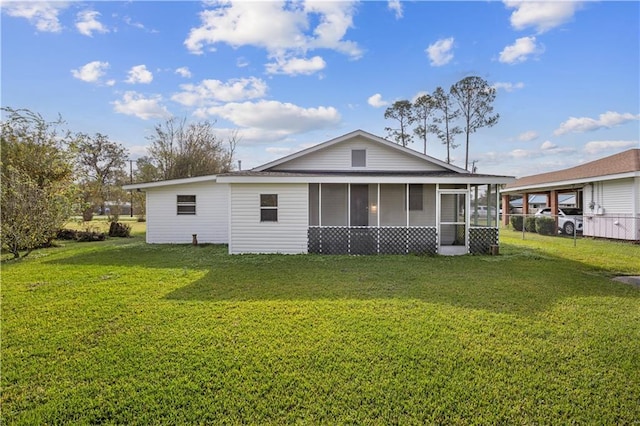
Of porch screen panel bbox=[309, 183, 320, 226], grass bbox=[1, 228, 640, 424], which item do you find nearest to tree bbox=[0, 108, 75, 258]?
grass bbox=[1, 228, 640, 424]

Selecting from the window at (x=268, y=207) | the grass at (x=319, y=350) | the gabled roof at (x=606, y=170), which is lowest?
the grass at (x=319, y=350)

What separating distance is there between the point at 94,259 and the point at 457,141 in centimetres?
3021

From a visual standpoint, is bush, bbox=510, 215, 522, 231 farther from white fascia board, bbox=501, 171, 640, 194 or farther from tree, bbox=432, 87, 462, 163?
tree, bbox=432, 87, 462, 163

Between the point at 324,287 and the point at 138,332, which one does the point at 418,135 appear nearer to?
the point at 324,287

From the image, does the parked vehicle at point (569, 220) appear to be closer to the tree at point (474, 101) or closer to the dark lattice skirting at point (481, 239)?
the dark lattice skirting at point (481, 239)

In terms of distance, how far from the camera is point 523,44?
13508 mm

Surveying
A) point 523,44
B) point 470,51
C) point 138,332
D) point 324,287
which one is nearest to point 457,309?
point 324,287

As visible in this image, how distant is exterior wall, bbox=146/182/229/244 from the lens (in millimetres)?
14011

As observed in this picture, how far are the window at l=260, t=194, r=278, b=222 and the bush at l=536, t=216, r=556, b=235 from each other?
16773 millimetres

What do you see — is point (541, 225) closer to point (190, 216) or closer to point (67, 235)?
point (190, 216)

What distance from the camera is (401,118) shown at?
32031 mm

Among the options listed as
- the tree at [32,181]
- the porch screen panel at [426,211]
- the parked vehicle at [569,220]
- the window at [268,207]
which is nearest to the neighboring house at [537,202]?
the parked vehicle at [569,220]

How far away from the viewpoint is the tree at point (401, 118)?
31656 mm

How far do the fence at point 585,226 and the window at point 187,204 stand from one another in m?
15.8
